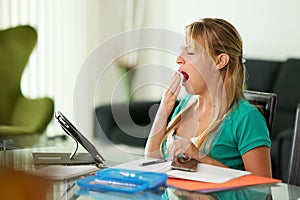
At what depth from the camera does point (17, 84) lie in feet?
14.0

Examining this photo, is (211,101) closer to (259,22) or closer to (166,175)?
(166,175)

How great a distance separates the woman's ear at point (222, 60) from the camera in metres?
1.68

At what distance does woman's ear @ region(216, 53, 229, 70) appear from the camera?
1680 millimetres

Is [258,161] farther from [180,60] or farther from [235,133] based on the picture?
[180,60]

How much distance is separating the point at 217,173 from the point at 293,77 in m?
2.81

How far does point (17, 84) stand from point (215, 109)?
2.81 metres

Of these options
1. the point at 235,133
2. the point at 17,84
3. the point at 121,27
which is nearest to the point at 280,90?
the point at 121,27

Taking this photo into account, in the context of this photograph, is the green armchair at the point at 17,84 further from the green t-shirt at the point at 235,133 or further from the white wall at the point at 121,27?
the green t-shirt at the point at 235,133

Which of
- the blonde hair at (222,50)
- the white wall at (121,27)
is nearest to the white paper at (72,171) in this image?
the blonde hair at (222,50)

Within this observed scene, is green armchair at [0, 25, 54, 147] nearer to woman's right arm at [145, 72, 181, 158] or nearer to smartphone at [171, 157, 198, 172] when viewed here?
woman's right arm at [145, 72, 181, 158]

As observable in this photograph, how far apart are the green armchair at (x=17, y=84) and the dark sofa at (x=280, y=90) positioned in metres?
1.49

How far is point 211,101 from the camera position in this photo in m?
1.72

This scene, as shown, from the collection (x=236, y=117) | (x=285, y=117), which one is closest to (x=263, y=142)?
(x=236, y=117)

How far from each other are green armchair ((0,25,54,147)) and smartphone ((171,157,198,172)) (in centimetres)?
277
